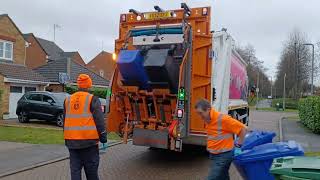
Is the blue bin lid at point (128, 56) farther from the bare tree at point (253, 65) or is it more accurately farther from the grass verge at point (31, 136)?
the bare tree at point (253, 65)

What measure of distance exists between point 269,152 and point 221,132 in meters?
0.72

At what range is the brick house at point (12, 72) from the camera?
24.1 meters

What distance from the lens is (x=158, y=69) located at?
28.2 ft

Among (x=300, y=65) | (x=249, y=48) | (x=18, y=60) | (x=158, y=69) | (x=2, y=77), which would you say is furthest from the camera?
(x=249, y=48)

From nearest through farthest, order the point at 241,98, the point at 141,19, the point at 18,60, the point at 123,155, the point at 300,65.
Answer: the point at 141,19 → the point at 123,155 → the point at 241,98 → the point at 18,60 → the point at 300,65

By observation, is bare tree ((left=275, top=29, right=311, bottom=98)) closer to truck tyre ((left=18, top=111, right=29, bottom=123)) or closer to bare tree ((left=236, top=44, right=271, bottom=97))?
bare tree ((left=236, top=44, right=271, bottom=97))

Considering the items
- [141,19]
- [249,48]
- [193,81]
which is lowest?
[193,81]

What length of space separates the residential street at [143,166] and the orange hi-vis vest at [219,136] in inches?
116

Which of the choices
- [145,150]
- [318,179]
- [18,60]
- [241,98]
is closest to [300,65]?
[18,60]

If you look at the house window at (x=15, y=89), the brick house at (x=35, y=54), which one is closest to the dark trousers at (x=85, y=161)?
the house window at (x=15, y=89)

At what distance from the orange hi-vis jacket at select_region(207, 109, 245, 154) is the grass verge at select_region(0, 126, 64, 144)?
8.51 meters

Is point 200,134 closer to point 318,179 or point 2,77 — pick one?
point 318,179

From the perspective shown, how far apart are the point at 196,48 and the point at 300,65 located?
50.5m

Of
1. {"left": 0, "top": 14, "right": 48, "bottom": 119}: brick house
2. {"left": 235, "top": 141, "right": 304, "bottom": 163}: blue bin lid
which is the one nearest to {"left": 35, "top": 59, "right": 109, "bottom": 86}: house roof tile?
{"left": 0, "top": 14, "right": 48, "bottom": 119}: brick house
